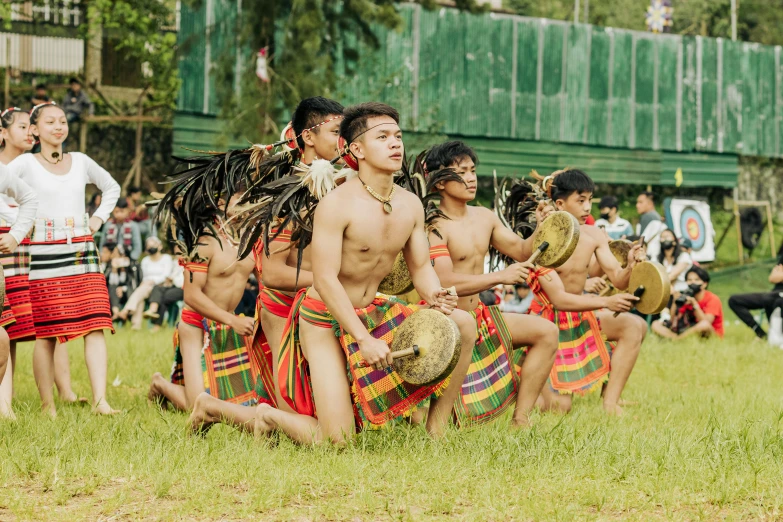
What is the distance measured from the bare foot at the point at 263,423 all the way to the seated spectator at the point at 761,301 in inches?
324

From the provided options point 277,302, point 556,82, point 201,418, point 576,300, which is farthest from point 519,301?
point 556,82

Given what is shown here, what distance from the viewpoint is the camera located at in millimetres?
12516

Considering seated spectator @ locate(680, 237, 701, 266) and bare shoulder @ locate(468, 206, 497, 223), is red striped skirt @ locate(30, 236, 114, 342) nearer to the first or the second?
bare shoulder @ locate(468, 206, 497, 223)

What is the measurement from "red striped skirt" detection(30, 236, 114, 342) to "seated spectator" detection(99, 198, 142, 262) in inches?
298

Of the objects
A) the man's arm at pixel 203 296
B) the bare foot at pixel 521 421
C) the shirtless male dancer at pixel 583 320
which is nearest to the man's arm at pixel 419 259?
the bare foot at pixel 521 421

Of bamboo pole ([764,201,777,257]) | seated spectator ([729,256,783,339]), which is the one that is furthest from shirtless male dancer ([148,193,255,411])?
bamboo pole ([764,201,777,257])

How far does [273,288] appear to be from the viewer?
18.7ft

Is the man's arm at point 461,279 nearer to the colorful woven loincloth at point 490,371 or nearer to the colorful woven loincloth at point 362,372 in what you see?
the colorful woven loincloth at point 490,371

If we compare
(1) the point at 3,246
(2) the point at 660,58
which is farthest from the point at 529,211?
(2) the point at 660,58

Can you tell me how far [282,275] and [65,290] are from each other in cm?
194

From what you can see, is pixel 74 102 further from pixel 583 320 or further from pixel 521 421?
pixel 521 421

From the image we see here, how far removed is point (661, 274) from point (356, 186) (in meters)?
2.59

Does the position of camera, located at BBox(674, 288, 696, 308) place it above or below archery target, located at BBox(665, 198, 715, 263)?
below

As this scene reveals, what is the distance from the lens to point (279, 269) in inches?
222
